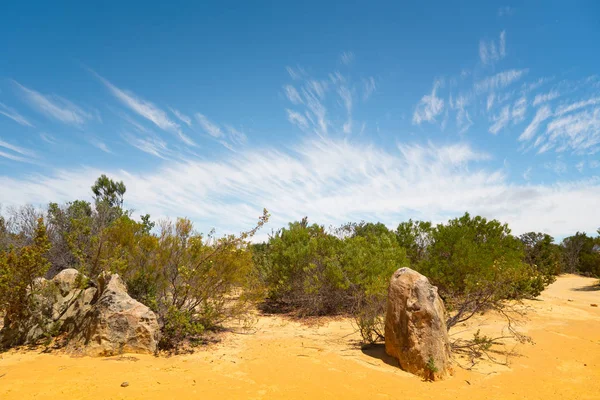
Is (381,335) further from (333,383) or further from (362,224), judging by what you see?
(362,224)

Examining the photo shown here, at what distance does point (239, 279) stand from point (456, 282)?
9.33m

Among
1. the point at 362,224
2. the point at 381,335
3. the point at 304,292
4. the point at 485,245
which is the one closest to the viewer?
the point at 381,335

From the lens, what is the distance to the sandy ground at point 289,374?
5.09 metres

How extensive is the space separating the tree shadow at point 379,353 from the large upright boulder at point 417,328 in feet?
0.41

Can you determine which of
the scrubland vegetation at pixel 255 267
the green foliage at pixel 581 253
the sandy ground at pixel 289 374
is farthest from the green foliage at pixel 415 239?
the green foliage at pixel 581 253

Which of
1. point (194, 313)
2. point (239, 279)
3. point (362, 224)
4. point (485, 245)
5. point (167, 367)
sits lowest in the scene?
point (167, 367)

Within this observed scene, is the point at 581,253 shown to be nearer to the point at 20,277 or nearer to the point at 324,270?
the point at 324,270

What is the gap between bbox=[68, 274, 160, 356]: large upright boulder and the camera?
270 inches

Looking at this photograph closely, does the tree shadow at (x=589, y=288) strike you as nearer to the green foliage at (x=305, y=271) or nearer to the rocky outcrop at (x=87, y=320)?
the green foliage at (x=305, y=271)

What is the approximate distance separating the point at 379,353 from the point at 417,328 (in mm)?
1503

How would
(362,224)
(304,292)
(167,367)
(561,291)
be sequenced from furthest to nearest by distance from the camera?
(362,224)
(561,291)
(304,292)
(167,367)

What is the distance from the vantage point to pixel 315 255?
536 inches

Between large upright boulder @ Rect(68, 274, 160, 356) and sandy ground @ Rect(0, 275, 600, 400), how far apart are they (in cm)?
30

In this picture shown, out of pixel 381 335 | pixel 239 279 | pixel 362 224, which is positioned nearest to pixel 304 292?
pixel 239 279
